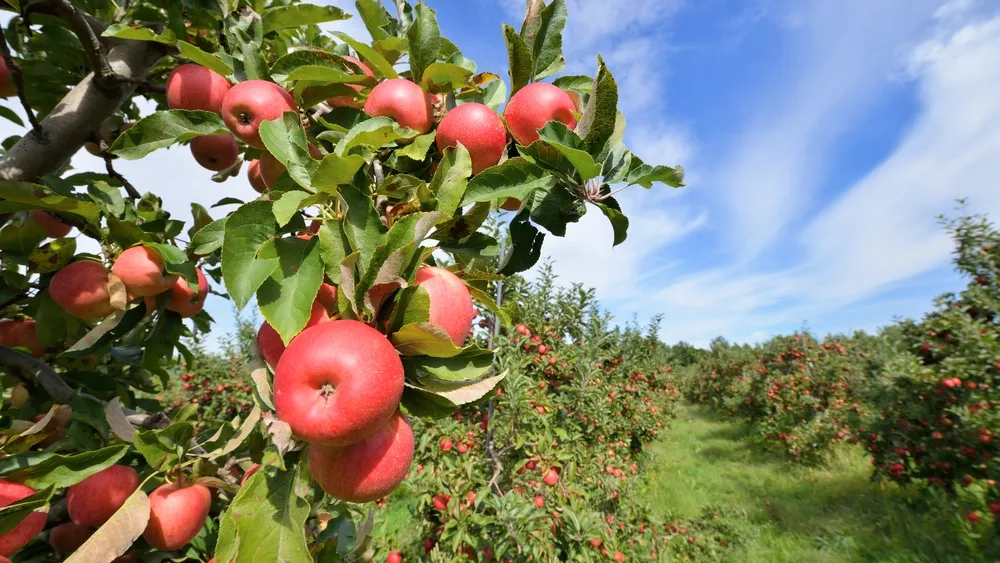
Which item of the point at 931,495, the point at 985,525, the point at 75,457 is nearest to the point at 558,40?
the point at 75,457

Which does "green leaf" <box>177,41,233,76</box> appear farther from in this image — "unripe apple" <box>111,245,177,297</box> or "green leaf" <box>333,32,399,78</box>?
"unripe apple" <box>111,245,177,297</box>

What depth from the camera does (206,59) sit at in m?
1.10

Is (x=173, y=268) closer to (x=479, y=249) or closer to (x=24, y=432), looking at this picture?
(x=24, y=432)

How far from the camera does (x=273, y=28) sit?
54.8 inches

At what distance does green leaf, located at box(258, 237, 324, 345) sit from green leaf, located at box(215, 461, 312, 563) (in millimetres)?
251

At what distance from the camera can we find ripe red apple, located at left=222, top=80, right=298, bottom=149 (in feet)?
3.22

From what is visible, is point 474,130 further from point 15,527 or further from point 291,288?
point 15,527

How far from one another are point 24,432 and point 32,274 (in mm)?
877

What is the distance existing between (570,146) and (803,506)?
29.7 feet

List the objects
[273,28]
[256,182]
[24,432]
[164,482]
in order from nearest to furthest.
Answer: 1. [24,432]
2. [164,482]
3. [273,28]
4. [256,182]

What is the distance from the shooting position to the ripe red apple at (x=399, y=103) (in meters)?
0.96

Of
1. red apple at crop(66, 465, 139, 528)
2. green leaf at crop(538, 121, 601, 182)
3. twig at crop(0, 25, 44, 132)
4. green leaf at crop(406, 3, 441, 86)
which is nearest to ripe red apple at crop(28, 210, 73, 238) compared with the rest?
twig at crop(0, 25, 44, 132)

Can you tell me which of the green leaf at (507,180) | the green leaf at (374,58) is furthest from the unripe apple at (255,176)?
the green leaf at (507,180)

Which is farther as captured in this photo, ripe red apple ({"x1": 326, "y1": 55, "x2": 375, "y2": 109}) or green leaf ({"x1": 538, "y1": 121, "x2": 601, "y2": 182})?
ripe red apple ({"x1": 326, "y1": 55, "x2": 375, "y2": 109})
